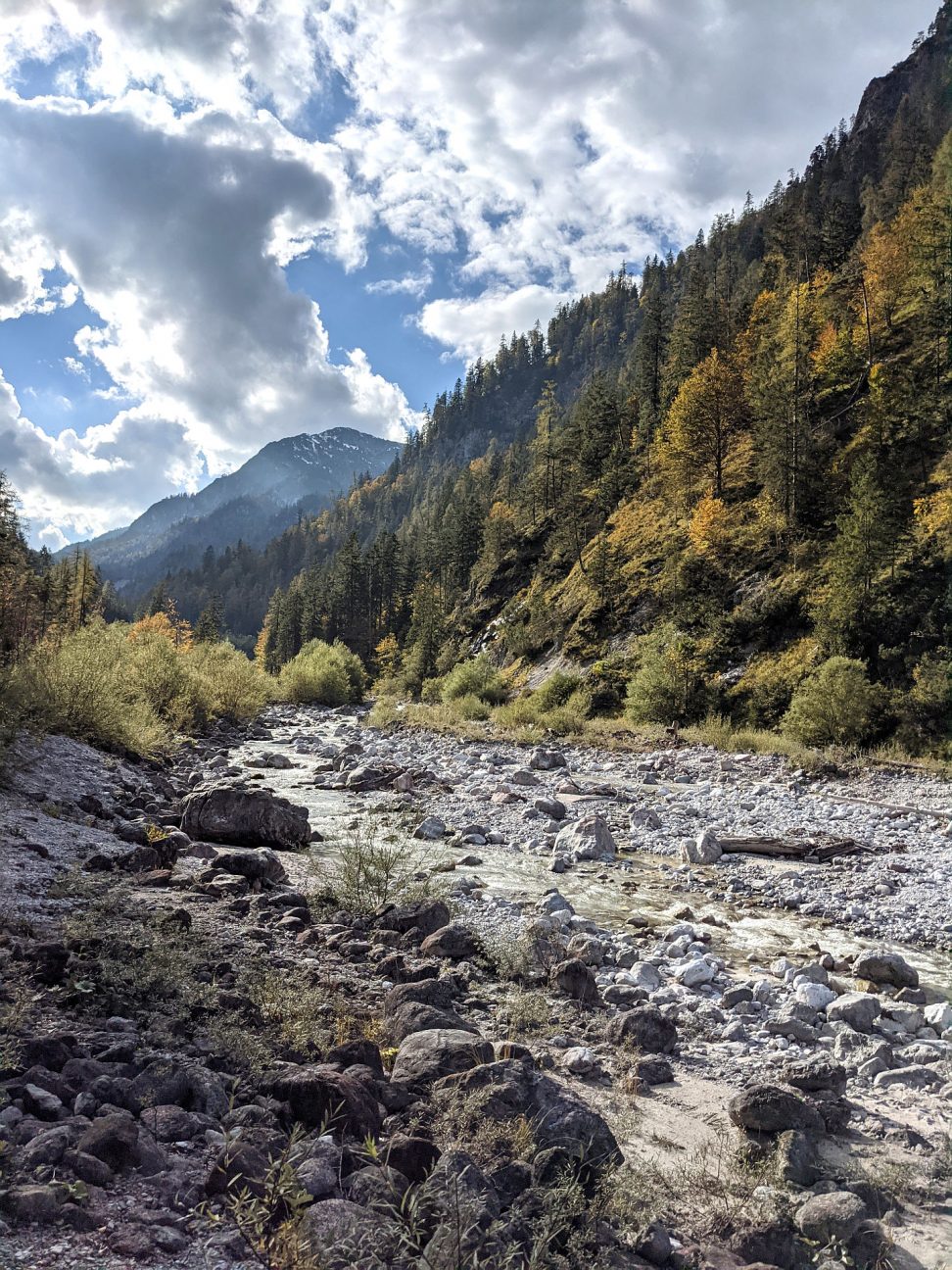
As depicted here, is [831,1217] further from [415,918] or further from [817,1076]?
[415,918]

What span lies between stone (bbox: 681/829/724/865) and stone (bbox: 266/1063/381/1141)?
9095mm

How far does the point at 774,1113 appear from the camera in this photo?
4.55m

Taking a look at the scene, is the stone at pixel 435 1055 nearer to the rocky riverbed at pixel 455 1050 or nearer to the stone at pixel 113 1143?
the rocky riverbed at pixel 455 1050

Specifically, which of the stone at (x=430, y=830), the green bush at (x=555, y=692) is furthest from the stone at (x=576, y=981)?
the green bush at (x=555, y=692)

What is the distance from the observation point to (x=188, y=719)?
25.7m

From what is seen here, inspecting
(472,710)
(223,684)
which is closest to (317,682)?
(223,684)

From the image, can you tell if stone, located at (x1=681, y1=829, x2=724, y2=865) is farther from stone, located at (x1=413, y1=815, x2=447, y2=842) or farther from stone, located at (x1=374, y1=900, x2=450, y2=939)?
stone, located at (x1=374, y1=900, x2=450, y2=939)

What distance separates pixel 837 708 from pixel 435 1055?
20.7m

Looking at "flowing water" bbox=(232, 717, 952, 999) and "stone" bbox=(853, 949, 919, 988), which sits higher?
"stone" bbox=(853, 949, 919, 988)

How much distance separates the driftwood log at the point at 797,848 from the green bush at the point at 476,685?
2939 centimetres

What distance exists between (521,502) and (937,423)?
161 ft

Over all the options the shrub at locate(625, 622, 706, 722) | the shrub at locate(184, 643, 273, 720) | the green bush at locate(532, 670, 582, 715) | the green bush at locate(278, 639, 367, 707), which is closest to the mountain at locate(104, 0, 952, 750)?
the shrub at locate(625, 622, 706, 722)

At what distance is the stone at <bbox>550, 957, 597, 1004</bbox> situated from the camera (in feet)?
21.3

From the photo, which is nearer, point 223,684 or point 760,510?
point 223,684
